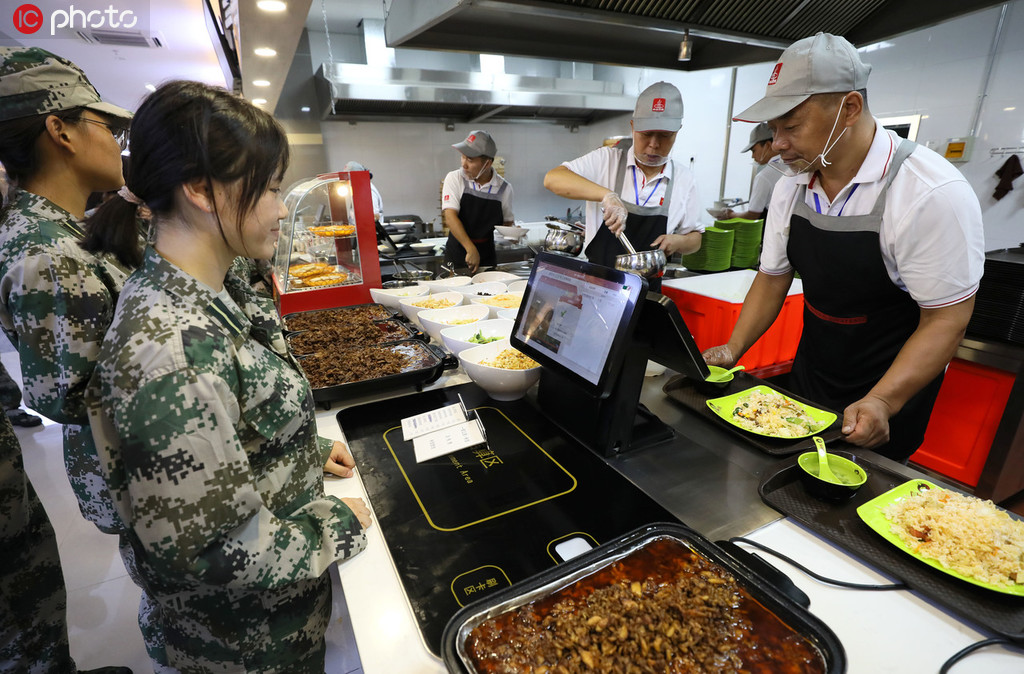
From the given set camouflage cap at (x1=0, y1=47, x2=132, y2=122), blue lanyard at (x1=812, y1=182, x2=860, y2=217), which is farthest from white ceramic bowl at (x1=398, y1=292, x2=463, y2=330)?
blue lanyard at (x1=812, y1=182, x2=860, y2=217)

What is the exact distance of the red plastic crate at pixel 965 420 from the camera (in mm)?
2174

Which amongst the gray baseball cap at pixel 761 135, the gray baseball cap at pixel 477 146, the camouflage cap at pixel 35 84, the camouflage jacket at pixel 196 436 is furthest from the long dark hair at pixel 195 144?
the gray baseball cap at pixel 761 135

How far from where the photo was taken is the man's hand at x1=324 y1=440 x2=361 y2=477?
1.13 m

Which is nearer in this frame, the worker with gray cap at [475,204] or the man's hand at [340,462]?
the man's hand at [340,462]

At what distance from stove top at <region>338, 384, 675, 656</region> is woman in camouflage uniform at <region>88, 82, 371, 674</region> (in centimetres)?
13

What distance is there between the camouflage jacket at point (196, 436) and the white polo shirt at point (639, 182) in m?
2.36

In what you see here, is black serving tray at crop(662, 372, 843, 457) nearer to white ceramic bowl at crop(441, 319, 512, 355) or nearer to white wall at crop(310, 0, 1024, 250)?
white ceramic bowl at crop(441, 319, 512, 355)

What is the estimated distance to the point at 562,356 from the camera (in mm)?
1220

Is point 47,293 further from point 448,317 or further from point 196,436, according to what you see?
point 448,317

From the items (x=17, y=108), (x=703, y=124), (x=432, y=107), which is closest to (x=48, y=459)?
(x=17, y=108)

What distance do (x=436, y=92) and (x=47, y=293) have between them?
4.78 meters

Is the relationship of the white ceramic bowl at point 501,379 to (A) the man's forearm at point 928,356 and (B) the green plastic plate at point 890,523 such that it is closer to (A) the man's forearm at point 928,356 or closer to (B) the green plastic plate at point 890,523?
(B) the green plastic plate at point 890,523

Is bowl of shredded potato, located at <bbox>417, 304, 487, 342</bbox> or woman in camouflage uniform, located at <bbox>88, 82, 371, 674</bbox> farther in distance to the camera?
bowl of shredded potato, located at <bbox>417, 304, 487, 342</bbox>

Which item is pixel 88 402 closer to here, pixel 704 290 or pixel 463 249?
pixel 704 290
